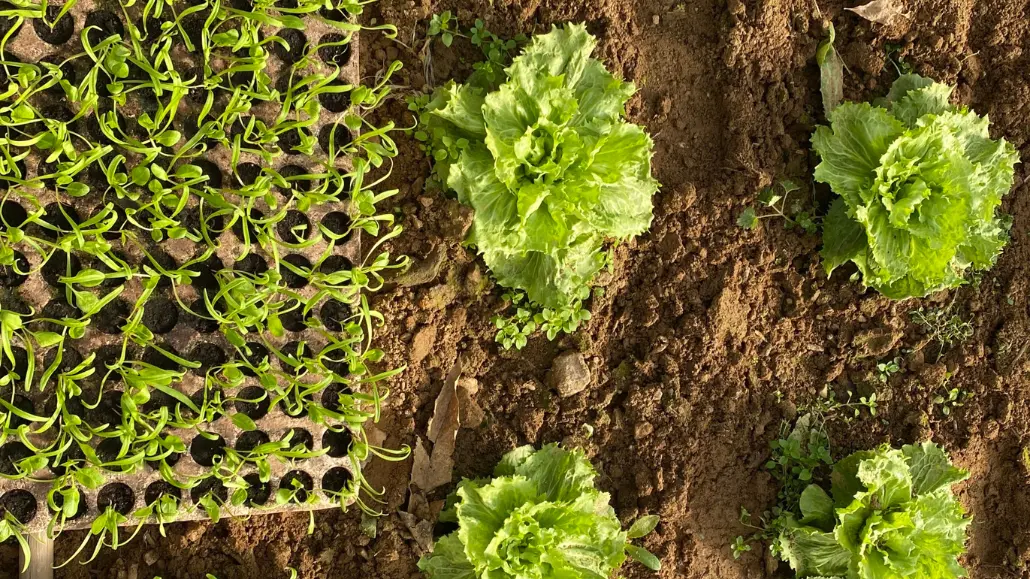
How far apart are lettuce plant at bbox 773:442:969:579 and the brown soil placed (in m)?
0.16

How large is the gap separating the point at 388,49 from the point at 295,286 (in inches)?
38.7

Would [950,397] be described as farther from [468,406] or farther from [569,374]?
[468,406]

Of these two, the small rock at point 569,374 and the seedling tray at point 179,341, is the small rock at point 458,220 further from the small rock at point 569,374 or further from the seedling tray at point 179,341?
the small rock at point 569,374

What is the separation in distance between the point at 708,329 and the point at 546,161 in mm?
961

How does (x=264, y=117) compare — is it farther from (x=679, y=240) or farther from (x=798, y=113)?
(x=798, y=113)

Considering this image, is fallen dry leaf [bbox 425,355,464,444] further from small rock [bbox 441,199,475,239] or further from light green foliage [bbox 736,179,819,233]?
light green foliage [bbox 736,179,819,233]

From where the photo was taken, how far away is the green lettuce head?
2734 mm

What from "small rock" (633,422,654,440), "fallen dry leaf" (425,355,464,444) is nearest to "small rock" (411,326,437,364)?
"fallen dry leaf" (425,355,464,444)

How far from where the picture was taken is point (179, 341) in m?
2.59

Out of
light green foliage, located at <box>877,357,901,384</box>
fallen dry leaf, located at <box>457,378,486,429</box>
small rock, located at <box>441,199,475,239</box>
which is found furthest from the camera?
light green foliage, located at <box>877,357,901,384</box>

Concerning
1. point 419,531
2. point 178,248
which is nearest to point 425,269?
point 178,248

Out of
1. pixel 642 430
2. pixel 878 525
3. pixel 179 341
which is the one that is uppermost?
pixel 878 525

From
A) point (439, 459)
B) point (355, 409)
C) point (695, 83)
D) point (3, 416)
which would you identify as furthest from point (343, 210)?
point (695, 83)

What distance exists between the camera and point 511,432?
3037 mm
